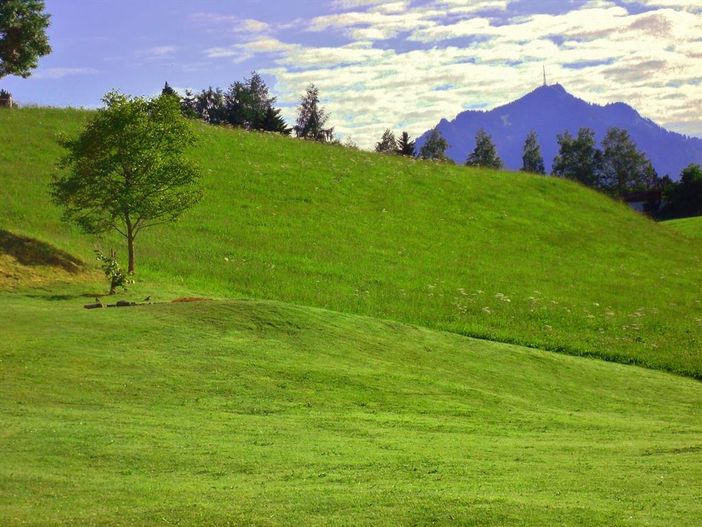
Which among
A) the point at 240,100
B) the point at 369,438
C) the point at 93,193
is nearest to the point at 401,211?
the point at 93,193

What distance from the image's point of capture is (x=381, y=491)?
39.3ft

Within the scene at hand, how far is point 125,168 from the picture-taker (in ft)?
118

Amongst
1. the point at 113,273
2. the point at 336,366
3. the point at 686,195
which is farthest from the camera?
the point at 686,195


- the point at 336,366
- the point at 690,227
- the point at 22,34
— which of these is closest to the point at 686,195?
the point at 690,227

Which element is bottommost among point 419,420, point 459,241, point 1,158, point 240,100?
point 419,420

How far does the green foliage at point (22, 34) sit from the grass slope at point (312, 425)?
23.1 m

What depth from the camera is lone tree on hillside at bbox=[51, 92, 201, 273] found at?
35.4 m

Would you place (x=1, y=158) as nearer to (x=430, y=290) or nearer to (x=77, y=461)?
(x=430, y=290)

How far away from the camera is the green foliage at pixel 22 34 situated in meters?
46.9

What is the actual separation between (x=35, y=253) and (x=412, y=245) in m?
24.3

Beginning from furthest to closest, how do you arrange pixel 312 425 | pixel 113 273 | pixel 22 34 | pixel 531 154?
pixel 531 154 → pixel 22 34 → pixel 113 273 → pixel 312 425

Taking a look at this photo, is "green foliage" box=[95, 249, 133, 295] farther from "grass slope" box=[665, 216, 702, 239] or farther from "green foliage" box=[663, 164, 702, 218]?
"green foliage" box=[663, 164, 702, 218]

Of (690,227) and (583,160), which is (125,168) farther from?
(583,160)

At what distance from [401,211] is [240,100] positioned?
7373 cm
